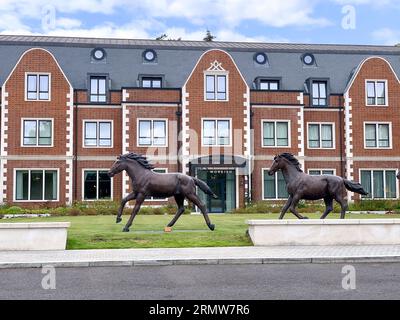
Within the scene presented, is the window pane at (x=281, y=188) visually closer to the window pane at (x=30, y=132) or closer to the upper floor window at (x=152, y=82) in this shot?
the upper floor window at (x=152, y=82)

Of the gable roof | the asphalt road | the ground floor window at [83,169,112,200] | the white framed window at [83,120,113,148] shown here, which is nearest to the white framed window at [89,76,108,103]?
the gable roof

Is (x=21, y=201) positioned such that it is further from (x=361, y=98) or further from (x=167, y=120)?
(x=361, y=98)

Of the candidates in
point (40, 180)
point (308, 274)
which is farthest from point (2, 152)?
point (308, 274)

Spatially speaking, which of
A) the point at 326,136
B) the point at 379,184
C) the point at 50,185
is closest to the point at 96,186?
the point at 50,185

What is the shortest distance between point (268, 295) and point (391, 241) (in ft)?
25.2

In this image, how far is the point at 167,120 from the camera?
34.6 meters

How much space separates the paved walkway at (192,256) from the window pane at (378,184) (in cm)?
2322

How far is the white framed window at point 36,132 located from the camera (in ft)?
111

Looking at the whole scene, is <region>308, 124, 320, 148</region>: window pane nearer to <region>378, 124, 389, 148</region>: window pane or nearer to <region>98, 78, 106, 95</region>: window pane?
<region>378, 124, 389, 148</region>: window pane

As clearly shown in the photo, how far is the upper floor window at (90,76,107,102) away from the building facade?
0.07 m

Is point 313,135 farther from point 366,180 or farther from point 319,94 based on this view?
point 366,180

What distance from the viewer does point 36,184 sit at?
33562 mm

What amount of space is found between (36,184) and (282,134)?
1581cm

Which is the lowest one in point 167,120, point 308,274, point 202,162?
point 308,274
